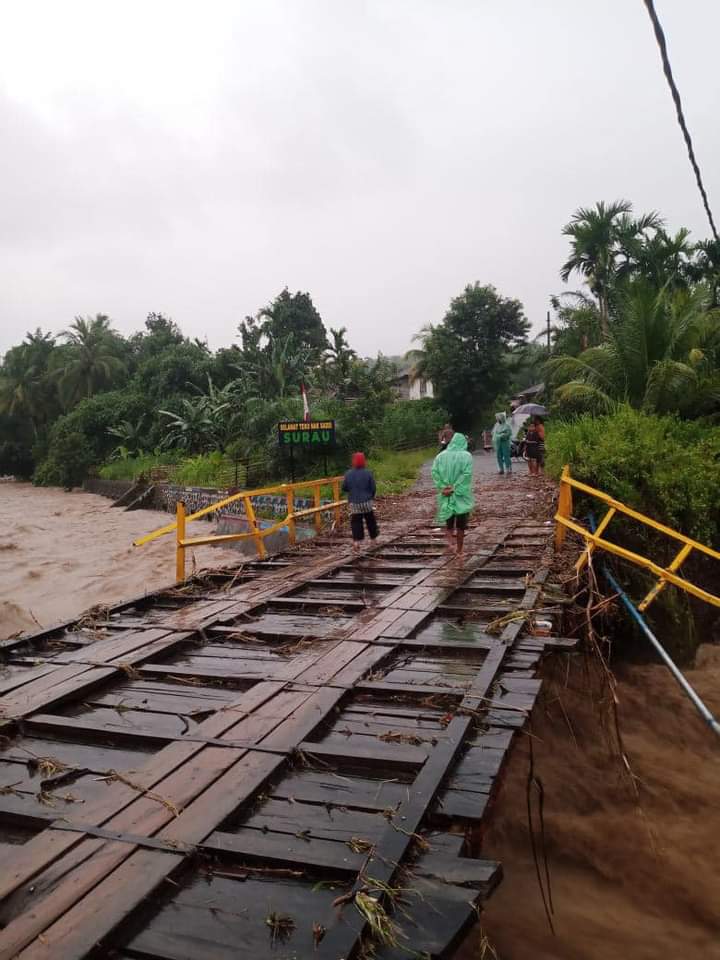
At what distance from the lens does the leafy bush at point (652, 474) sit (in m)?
9.58

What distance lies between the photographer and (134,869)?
2771 millimetres

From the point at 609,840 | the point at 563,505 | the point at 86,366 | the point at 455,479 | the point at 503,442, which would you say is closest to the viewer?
the point at 609,840

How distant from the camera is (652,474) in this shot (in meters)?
9.76

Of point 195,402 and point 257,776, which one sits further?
point 195,402

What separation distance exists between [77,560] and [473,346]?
25328 mm

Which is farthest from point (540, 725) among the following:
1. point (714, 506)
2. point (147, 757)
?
point (714, 506)

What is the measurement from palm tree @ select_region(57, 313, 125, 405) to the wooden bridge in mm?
39892

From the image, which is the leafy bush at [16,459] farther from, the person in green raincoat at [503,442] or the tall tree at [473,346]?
the person in green raincoat at [503,442]

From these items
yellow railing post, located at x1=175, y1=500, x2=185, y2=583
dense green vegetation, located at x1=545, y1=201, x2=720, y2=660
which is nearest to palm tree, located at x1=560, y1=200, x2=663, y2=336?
dense green vegetation, located at x1=545, y1=201, x2=720, y2=660

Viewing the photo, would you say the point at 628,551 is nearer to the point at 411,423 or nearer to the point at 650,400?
the point at 650,400

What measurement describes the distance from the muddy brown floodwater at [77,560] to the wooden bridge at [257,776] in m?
3.14

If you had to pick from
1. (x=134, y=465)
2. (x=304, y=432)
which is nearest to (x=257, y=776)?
(x=304, y=432)

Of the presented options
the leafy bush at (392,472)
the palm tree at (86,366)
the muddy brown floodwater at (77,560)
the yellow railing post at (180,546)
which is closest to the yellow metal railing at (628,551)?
the yellow railing post at (180,546)

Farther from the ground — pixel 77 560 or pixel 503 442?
pixel 503 442
